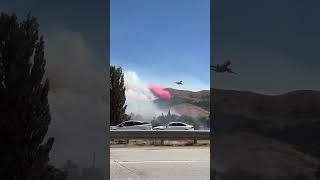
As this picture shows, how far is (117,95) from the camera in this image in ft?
102

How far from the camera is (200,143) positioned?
27125 millimetres

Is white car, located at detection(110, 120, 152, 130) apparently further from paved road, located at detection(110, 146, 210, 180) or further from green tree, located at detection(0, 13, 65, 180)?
green tree, located at detection(0, 13, 65, 180)

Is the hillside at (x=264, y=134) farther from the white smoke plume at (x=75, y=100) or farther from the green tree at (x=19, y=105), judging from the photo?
the green tree at (x=19, y=105)

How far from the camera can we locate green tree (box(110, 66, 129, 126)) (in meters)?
30.3

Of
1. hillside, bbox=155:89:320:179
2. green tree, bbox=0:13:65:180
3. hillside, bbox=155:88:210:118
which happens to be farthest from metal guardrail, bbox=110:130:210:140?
hillside, bbox=155:88:210:118

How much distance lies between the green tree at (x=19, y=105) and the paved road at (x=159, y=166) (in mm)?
5926

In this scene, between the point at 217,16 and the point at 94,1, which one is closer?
the point at 94,1

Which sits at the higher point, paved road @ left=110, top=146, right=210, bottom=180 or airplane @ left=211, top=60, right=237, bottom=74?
airplane @ left=211, top=60, right=237, bottom=74

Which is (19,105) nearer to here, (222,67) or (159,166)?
(222,67)

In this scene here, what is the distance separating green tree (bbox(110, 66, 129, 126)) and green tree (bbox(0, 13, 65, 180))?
74.3ft

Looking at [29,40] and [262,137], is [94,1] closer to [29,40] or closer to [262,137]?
[29,40]

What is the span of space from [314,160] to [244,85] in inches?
62.0

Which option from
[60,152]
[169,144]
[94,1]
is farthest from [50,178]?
[169,144]

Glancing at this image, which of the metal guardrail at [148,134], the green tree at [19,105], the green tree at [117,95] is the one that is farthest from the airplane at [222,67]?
the green tree at [117,95]
